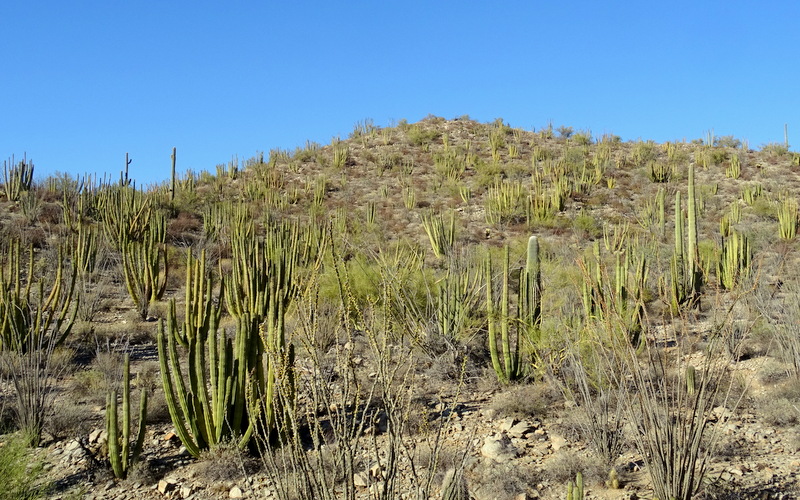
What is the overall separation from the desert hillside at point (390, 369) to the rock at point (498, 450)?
0.02 metres

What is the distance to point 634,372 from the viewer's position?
3592 mm

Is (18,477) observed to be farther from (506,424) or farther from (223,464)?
(506,424)

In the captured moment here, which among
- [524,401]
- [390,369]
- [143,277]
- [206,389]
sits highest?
[143,277]

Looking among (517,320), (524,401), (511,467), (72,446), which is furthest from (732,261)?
(72,446)

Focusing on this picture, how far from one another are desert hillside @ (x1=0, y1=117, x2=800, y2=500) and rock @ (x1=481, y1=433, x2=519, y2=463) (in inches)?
1.0

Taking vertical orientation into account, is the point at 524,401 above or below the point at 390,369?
below

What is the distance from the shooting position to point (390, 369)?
4102 mm

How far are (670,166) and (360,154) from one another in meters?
13.1

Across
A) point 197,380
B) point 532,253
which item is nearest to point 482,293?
point 532,253

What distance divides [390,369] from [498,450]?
122 centimetres

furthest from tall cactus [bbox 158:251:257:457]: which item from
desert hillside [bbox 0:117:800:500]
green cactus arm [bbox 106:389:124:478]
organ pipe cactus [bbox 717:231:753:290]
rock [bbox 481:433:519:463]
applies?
organ pipe cactus [bbox 717:231:753:290]

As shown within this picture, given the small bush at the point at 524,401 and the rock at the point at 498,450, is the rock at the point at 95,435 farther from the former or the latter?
the small bush at the point at 524,401

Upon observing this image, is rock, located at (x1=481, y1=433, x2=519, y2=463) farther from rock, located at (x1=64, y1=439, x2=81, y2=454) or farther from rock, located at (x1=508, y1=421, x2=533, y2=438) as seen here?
rock, located at (x1=64, y1=439, x2=81, y2=454)

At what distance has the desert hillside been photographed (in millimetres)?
3404
